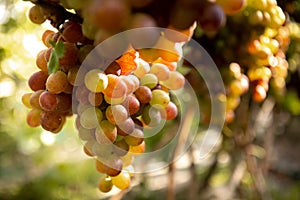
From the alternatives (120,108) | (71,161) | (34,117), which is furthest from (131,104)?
(71,161)

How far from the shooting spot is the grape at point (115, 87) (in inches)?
16.2

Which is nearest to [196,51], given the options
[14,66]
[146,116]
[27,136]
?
[146,116]

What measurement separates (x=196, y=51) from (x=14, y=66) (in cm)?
45

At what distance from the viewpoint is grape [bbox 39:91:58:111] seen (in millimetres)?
437

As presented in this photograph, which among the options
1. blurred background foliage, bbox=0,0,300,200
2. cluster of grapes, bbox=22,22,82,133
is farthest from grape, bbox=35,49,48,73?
blurred background foliage, bbox=0,0,300,200

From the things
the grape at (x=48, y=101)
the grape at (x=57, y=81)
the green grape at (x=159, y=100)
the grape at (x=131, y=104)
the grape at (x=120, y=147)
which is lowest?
the grape at (x=120, y=147)

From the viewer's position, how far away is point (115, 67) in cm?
41

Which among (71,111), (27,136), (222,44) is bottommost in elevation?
(27,136)

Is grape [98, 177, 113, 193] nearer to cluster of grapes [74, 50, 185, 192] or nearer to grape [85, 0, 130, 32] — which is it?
cluster of grapes [74, 50, 185, 192]

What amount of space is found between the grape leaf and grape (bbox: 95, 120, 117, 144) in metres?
0.07

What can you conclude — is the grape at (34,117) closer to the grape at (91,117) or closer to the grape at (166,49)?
the grape at (91,117)

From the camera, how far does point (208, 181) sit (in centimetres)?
130

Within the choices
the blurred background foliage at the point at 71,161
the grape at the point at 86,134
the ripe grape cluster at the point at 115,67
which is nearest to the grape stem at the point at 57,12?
the ripe grape cluster at the point at 115,67

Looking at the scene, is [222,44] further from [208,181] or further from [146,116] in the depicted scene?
[208,181]
